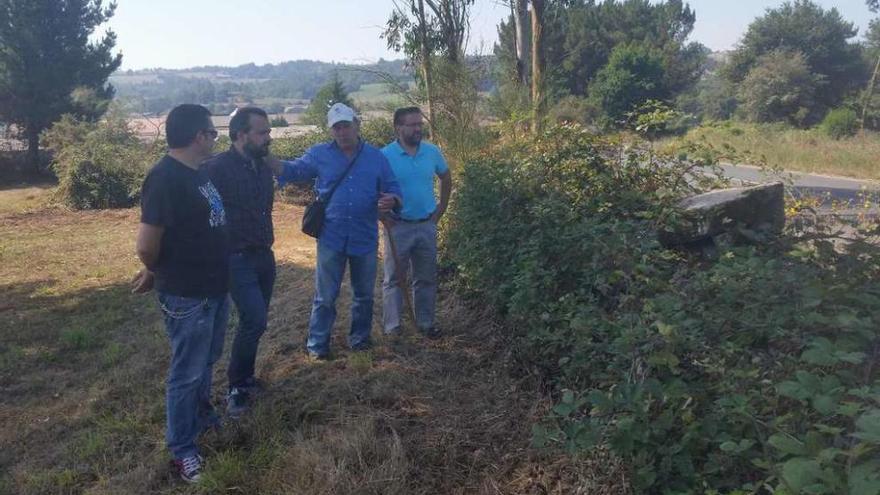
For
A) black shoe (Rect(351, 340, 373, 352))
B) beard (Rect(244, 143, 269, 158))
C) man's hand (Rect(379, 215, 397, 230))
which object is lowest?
black shoe (Rect(351, 340, 373, 352))

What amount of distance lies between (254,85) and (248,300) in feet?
228

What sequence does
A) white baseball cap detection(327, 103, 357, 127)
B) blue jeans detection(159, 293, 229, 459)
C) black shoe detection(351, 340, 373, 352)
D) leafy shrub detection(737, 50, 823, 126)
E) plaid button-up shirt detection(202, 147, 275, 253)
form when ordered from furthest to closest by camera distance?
1. leafy shrub detection(737, 50, 823, 126)
2. black shoe detection(351, 340, 373, 352)
3. white baseball cap detection(327, 103, 357, 127)
4. plaid button-up shirt detection(202, 147, 275, 253)
5. blue jeans detection(159, 293, 229, 459)

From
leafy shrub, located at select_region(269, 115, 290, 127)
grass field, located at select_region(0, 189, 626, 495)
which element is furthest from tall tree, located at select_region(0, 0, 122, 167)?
grass field, located at select_region(0, 189, 626, 495)

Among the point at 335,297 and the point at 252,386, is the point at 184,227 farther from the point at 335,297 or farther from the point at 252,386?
the point at 335,297

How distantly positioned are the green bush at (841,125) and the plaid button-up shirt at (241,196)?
2680cm

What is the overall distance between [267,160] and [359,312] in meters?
1.25

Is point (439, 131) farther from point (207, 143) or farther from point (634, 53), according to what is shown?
point (634, 53)

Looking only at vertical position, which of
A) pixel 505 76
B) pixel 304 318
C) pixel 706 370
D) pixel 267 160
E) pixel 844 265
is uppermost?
pixel 505 76

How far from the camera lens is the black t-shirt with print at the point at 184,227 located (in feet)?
10.4

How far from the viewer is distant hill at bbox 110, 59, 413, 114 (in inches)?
428

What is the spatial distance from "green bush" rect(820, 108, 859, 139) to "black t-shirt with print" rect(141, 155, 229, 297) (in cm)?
2735

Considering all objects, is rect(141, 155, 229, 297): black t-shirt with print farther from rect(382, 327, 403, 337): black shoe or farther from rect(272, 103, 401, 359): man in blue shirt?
rect(382, 327, 403, 337): black shoe

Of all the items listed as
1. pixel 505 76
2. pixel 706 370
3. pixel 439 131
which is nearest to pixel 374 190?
pixel 706 370

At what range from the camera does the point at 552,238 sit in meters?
4.26
